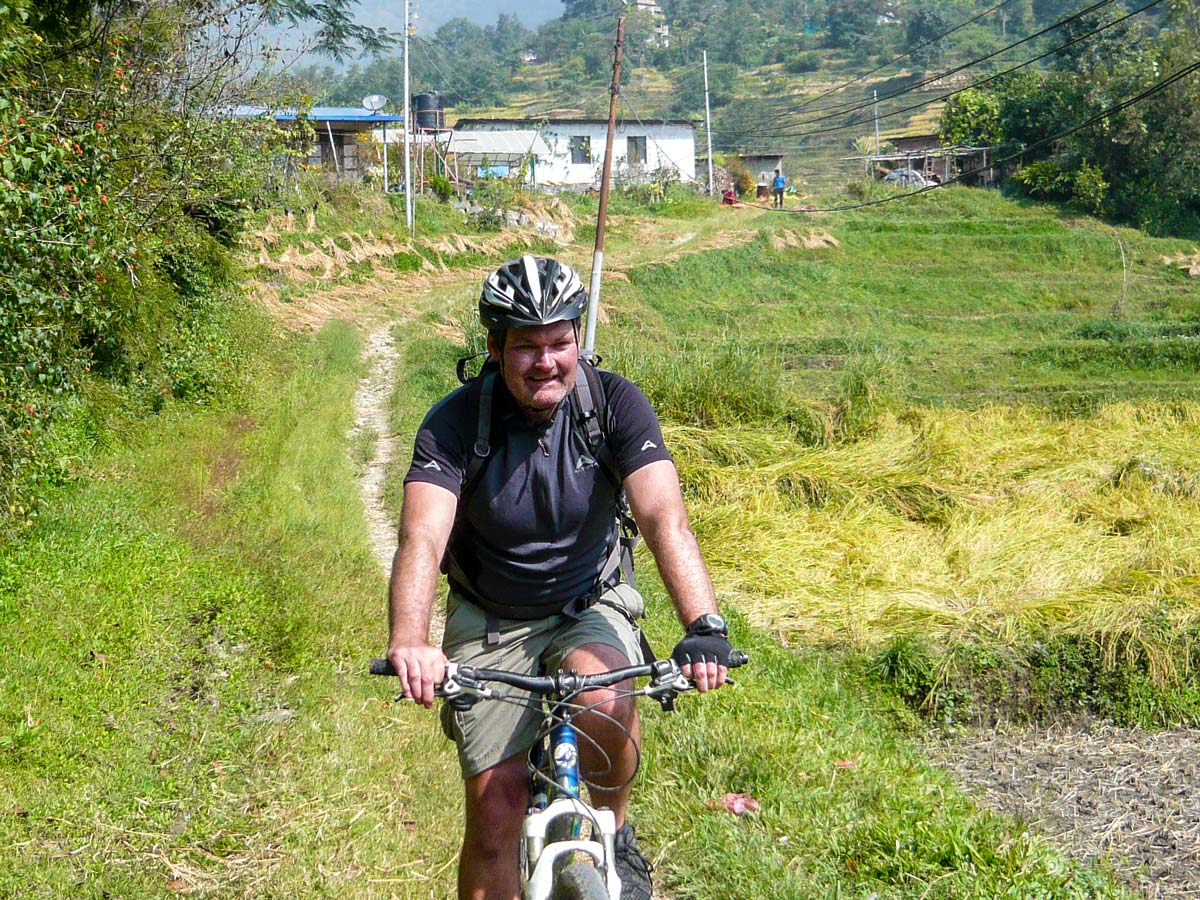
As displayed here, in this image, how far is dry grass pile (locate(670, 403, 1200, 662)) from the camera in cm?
848

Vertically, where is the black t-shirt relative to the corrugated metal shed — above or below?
below

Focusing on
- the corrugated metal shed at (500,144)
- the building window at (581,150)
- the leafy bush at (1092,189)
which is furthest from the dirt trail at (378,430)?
the building window at (581,150)

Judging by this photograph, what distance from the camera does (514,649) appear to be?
3645mm

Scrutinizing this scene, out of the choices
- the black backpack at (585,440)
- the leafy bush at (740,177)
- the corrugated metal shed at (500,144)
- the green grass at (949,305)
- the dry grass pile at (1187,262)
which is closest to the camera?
the black backpack at (585,440)

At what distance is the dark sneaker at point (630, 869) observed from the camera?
136 inches

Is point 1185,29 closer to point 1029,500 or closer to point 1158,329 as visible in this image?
point 1158,329

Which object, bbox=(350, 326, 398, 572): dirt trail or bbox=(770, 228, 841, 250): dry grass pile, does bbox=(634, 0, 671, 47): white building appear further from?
bbox=(350, 326, 398, 572): dirt trail

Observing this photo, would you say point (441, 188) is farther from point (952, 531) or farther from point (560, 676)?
point (560, 676)

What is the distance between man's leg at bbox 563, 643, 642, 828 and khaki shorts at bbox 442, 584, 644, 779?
7cm

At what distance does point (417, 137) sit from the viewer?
3875 cm

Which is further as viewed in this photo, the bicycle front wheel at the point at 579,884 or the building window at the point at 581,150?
the building window at the point at 581,150

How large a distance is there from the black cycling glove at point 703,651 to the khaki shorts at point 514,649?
1.15ft

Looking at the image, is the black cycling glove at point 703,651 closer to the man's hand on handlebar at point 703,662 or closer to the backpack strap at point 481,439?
the man's hand on handlebar at point 703,662

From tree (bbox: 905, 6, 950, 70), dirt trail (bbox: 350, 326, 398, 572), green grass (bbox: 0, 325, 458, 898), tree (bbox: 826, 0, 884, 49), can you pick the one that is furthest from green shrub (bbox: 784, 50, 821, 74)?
green grass (bbox: 0, 325, 458, 898)
